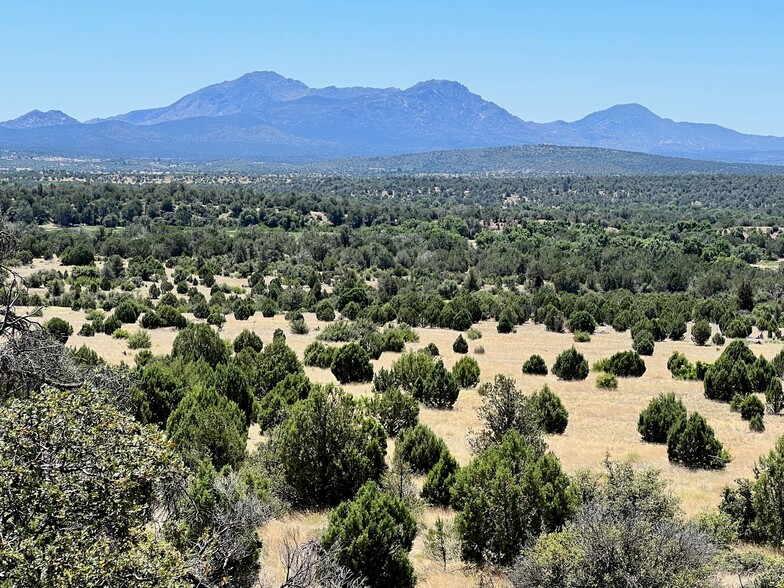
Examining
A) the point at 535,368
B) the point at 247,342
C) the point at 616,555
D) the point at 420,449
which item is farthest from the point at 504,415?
the point at 247,342

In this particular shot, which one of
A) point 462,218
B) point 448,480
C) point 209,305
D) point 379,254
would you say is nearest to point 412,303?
point 209,305

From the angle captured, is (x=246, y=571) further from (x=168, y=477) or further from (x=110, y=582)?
(x=110, y=582)

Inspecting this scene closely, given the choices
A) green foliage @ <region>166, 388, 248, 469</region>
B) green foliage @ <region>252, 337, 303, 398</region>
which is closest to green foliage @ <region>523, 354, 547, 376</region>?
green foliage @ <region>252, 337, 303, 398</region>

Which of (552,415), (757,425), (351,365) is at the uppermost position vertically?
(552,415)

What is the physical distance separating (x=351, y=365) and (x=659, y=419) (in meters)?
9.71

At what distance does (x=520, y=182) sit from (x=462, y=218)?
71445 millimetres

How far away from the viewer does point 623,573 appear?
7227 millimetres

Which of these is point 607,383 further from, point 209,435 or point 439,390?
point 209,435

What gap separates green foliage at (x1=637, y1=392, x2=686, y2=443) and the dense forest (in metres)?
0.06

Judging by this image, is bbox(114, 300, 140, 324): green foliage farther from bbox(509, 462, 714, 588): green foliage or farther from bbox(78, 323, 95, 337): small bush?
bbox(509, 462, 714, 588): green foliage

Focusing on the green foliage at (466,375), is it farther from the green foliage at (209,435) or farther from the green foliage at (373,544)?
the green foliage at (373,544)

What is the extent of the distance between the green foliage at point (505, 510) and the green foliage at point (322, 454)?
2.60m

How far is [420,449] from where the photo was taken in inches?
525

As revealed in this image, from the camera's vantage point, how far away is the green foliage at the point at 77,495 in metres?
4.86
